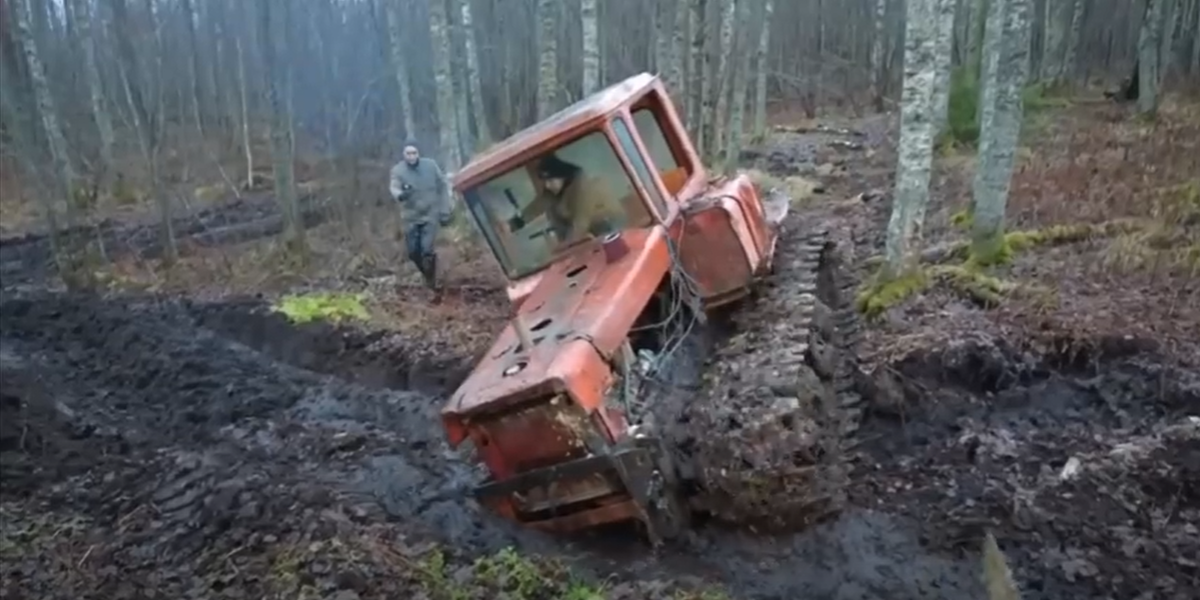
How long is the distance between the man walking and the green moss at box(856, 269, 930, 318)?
14.1 ft

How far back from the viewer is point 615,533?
585 cm

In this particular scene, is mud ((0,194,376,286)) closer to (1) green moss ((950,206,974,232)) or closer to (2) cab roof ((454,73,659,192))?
(1) green moss ((950,206,974,232))

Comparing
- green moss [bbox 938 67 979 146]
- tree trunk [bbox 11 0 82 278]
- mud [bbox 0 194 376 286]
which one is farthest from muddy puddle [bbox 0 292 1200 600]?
green moss [bbox 938 67 979 146]

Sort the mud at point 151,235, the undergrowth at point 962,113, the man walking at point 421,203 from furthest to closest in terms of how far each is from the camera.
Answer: the undergrowth at point 962,113, the mud at point 151,235, the man walking at point 421,203

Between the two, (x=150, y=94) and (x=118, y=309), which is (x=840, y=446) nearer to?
(x=118, y=309)

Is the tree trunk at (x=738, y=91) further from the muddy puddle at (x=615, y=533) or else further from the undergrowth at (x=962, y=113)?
the muddy puddle at (x=615, y=533)

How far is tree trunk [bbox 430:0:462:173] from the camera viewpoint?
14.6 meters

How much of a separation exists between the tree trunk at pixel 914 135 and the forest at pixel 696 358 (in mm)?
25

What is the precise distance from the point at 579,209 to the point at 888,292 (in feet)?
11.2

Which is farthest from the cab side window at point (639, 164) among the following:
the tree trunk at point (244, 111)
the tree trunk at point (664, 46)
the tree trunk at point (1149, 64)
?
the tree trunk at point (244, 111)

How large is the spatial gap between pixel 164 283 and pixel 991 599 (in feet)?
36.4

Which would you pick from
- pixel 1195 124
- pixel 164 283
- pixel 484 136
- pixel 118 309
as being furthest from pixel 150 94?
pixel 1195 124

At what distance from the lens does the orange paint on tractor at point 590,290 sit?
17.8 ft

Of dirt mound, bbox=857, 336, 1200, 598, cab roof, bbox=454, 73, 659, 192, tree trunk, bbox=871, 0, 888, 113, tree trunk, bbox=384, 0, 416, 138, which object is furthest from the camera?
tree trunk, bbox=871, 0, 888, 113
